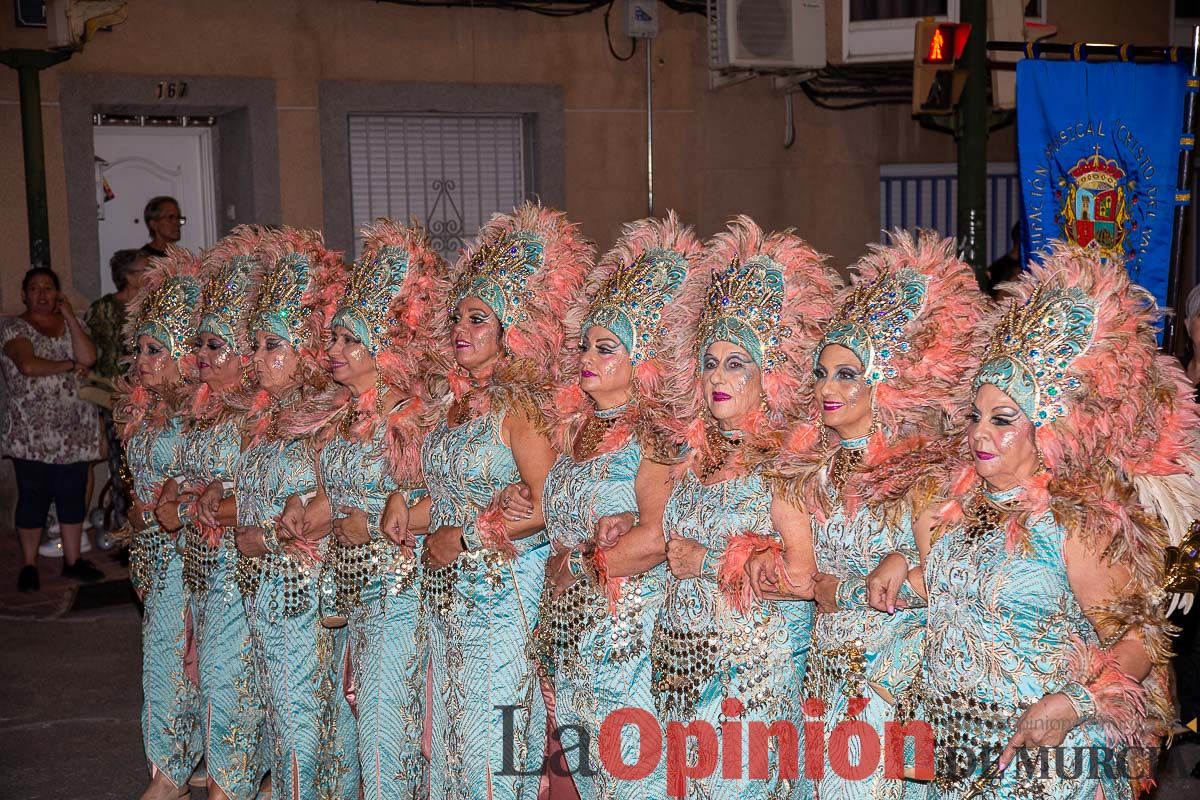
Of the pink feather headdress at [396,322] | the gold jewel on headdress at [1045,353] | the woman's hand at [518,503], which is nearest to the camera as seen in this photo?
the gold jewel on headdress at [1045,353]

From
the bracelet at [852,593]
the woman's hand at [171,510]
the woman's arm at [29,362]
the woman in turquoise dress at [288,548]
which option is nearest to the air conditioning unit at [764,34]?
the woman's arm at [29,362]

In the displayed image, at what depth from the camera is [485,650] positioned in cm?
430

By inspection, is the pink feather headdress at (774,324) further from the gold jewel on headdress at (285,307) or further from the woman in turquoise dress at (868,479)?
the gold jewel on headdress at (285,307)

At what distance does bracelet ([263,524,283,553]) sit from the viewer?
16.0ft

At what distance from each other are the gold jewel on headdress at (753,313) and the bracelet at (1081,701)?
119cm

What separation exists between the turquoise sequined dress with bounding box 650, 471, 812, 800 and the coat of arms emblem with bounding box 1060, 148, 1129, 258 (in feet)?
14.8

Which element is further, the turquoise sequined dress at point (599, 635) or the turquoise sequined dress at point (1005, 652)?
the turquoise sequined dress at point (599, 635)

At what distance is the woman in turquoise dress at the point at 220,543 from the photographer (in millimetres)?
5086

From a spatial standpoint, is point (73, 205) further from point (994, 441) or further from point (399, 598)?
point (994, 441)

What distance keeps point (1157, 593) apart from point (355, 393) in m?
2.80

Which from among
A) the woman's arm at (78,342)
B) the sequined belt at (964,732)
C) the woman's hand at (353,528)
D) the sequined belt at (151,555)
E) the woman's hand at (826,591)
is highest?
the woman's arm at (78,342)

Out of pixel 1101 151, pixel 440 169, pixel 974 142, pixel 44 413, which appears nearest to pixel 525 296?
pixel 974 142

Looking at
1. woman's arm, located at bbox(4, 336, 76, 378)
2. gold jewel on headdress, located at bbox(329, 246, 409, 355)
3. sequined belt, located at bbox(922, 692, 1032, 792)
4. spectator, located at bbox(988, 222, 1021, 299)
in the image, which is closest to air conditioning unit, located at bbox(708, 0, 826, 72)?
spectator, located at bbox(988, 222, 1021, 299)

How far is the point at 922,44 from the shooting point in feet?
23.7
